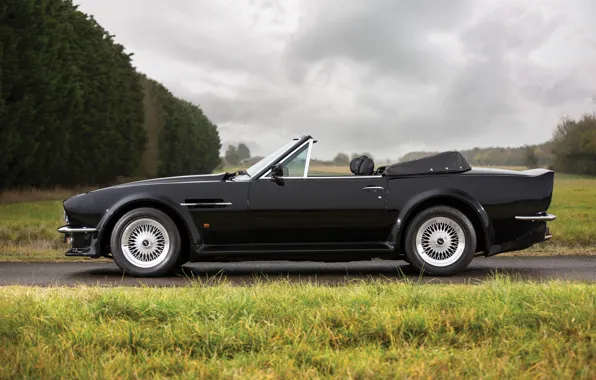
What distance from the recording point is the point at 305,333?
4539 mm

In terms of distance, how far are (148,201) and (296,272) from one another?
192 cm

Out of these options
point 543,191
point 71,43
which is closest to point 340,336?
point 543,191

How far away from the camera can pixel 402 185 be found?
25.6 ft

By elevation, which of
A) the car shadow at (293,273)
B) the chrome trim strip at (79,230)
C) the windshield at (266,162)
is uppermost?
the windshield at (266,162)

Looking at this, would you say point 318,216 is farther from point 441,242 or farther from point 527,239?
point 527,239

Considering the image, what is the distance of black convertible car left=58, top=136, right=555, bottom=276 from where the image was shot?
7727 mm

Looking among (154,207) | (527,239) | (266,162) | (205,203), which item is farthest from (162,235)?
(527,239)

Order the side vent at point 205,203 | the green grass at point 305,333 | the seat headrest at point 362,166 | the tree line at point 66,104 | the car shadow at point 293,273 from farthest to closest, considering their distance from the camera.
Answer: the tree line at point 66,104, the seat headrest at point 362,166, the side vent at point 205,203, the car shadow at point 293,273, the green grass at point 305,333

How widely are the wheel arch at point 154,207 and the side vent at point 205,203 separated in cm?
12

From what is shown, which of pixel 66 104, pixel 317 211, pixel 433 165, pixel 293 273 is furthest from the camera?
pixel 66 104

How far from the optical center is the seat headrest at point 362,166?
801cm

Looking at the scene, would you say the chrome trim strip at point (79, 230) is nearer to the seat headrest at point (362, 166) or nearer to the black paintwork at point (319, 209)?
the black paintwork at point (319, 209)

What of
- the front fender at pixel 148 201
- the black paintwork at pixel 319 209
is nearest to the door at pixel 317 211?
the black paintwork at pixel 319 209

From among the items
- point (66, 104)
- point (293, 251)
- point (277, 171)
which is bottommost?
point (293, 251)
